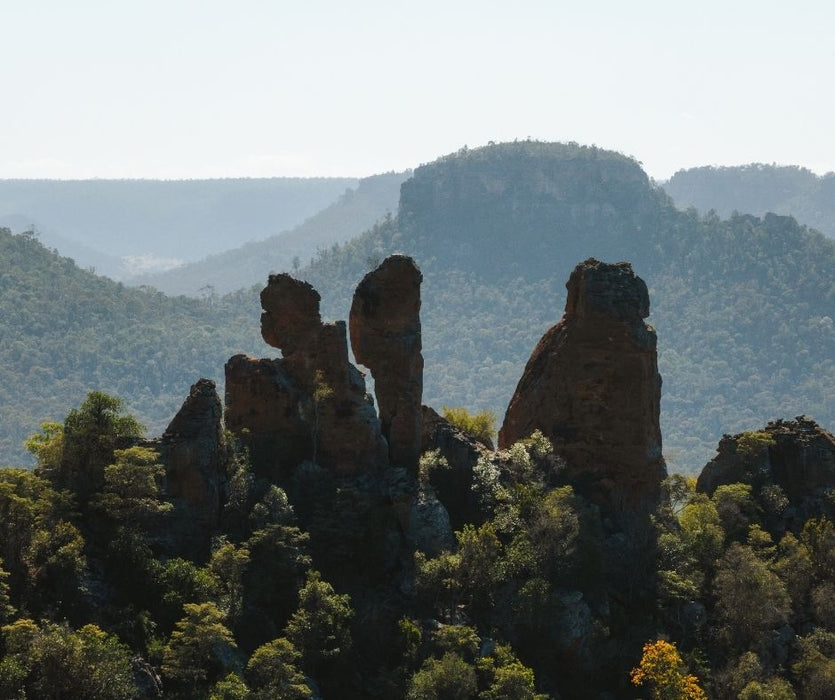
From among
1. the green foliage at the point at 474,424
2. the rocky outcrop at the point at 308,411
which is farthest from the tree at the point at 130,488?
the green foliage at the point at 474,424

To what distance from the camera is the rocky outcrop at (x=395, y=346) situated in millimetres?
45062

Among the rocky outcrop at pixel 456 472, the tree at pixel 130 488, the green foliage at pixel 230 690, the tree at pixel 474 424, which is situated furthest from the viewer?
the tree at pixel 474 424

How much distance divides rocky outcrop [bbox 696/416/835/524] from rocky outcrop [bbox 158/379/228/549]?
22893 mm

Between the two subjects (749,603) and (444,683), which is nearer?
(444,683)

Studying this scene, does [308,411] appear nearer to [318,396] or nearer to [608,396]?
[318,396]

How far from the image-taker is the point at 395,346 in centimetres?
4525

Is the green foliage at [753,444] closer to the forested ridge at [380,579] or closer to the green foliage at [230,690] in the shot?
the forested ridge at [380,579]

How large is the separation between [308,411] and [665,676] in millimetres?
15135

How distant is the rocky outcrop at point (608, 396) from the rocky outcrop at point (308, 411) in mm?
8300

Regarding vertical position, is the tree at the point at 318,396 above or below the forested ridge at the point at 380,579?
above

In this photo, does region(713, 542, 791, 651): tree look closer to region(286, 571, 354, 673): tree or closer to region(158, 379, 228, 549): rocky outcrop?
region(286, 571, 354, 673): tree

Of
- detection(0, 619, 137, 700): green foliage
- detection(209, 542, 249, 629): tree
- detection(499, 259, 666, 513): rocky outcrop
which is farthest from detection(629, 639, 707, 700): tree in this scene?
detection(0, 619, 137, 700): green foliage

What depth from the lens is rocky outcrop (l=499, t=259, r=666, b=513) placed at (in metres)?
47.6

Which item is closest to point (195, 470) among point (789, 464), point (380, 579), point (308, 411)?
point (308, 411)
